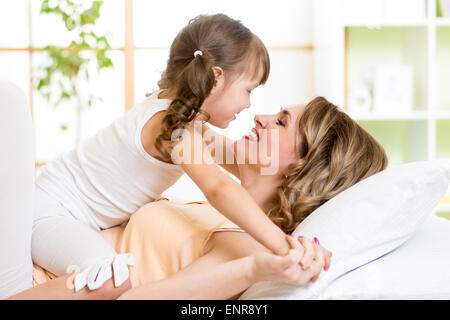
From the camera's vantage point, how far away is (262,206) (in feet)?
5.26

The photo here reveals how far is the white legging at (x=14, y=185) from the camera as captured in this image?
51.9 inches

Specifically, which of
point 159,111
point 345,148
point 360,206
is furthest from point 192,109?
point 360,206

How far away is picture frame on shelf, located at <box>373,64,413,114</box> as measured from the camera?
3352 millimetres

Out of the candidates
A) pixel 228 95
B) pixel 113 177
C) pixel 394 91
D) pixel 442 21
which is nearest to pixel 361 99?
pixel 394 91

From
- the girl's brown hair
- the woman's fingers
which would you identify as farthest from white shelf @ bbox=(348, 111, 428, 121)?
the woman's fingers

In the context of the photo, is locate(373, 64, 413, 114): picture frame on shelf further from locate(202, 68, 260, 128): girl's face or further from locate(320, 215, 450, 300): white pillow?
locate(320, 215, 450, 300): white pillow

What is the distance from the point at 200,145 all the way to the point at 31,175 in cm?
43

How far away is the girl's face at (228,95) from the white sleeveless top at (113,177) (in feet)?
0.50

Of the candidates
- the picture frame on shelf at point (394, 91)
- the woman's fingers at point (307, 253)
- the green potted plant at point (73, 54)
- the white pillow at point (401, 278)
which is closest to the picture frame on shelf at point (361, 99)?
the picture frame on shelf at point (394, 91)

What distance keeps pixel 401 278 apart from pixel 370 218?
147mm

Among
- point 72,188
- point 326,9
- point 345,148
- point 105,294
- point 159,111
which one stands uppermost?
point 326,9

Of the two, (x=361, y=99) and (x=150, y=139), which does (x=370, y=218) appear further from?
(x=361, y=99)
